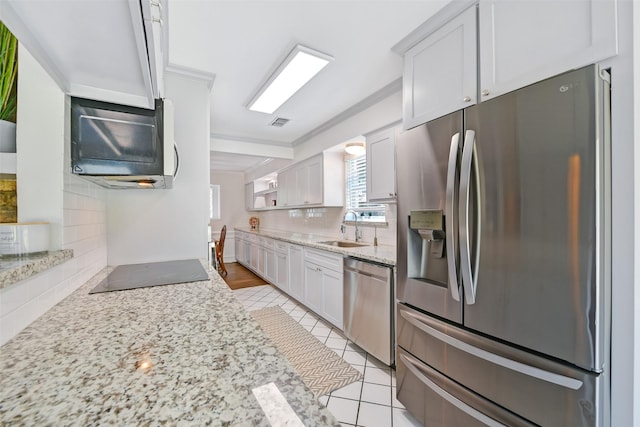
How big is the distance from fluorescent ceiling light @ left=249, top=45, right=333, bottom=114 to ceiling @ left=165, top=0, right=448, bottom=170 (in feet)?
0.17

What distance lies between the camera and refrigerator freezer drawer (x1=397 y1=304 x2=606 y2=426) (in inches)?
36.6

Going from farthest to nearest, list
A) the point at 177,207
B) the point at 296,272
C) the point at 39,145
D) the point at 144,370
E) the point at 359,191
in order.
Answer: the point at 296,272, the point at 359,191, the point at 177,207, the point at 39,145, the point at 144,370

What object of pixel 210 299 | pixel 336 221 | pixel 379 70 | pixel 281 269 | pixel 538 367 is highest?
pixel 379 70

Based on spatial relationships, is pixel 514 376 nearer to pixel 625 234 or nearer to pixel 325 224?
pixel 625 234

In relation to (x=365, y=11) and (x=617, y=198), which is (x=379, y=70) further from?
(x=617, y=198)

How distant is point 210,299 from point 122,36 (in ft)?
2.98

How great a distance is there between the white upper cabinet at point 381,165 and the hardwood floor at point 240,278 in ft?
9.79

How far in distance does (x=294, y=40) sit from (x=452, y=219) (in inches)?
62.6

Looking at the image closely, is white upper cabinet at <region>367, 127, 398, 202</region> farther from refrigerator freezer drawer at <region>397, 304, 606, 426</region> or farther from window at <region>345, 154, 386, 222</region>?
refrigerator freezer drawer at <region>397, 304, 606, 426</region>

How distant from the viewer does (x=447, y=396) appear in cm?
132

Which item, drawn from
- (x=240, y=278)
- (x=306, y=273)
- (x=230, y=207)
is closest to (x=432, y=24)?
(x=306, y=273)

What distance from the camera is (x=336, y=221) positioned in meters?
3.80

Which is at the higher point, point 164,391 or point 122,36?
point 122,36

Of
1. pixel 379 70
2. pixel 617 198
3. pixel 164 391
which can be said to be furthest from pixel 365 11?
pixel 164 391
